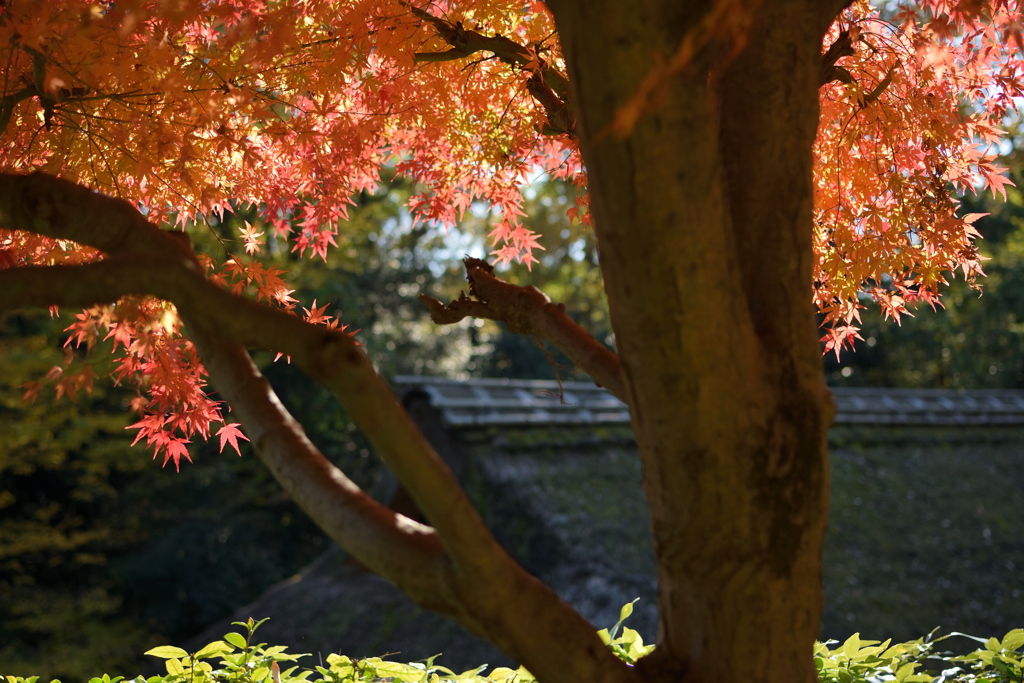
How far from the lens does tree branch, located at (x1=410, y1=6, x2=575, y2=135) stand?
6.39 feet

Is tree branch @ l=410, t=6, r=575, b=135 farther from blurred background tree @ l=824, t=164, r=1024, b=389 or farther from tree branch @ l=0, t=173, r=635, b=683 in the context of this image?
blurred background tree @ l=824, t=164, r=1024, b=389

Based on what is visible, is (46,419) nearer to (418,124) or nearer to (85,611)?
(85,611)

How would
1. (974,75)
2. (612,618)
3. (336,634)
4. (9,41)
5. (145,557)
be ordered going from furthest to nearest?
1. (145,557)
2. (336,634)
3. (612,618)
4. (974,75)
5. (9,41)

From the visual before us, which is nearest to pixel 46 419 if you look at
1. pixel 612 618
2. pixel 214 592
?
pixel 214 592

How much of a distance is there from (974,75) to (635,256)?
1759 mm

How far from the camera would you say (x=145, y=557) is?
28.2 feet

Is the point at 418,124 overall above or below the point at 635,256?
above

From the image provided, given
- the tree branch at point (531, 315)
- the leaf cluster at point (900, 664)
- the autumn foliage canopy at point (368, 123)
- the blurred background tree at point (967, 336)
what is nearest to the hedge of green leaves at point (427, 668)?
the leaf cluster at point (900, 664)

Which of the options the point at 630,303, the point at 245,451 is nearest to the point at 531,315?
the point at 630,303

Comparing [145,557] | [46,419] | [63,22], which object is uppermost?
[63,22]

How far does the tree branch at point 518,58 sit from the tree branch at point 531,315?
485mm

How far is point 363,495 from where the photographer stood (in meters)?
1.25

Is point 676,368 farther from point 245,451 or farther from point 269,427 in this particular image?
point 245,451

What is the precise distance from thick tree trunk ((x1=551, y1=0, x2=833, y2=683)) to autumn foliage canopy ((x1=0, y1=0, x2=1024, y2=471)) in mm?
469
